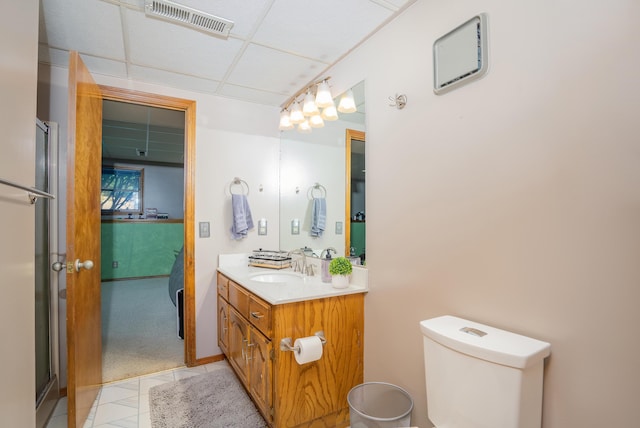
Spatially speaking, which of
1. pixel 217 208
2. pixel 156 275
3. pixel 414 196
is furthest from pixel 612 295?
pixel 156 275

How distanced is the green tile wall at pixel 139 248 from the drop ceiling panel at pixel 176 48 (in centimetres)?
428

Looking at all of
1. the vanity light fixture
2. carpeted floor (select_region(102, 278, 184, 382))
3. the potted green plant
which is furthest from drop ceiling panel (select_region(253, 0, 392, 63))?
carpeted floor (select_region(102, 278, 184, 382))

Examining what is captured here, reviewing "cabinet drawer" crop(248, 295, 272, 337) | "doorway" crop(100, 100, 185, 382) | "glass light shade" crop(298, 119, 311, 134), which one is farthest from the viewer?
"doorway" crop(100, 100, 185, 382)

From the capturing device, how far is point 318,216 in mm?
2324

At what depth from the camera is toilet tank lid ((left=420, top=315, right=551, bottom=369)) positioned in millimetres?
904

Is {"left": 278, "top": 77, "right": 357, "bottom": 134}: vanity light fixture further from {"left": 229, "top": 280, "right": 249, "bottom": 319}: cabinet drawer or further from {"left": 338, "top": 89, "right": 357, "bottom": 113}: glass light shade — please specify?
{"left": 229, "top": 280, "right": 249, "bottom": 319}: cabinet drawer

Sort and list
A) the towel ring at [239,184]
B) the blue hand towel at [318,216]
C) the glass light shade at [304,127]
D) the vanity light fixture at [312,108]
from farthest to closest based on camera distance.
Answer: the towel ring at [239,184], the glass light shade at [304,127], the blue hand towel at [318,216], the vanity light fixture at [312,108]

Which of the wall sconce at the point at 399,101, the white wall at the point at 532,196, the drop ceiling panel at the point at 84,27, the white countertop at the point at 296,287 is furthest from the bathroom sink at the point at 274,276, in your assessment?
the drop ceiling panel at the point at 84,27

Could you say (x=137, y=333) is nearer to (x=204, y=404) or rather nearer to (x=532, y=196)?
(x=204, y=404)

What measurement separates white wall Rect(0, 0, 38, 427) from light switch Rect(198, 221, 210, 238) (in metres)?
1.32

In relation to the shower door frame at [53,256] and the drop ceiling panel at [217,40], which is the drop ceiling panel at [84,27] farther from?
the shower door frame at [53,256]

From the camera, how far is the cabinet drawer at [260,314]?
159 centimetres

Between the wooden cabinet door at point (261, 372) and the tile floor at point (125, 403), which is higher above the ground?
the wooden cabinet door at point (261, 372)

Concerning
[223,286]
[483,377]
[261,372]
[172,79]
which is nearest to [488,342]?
[483,377]
